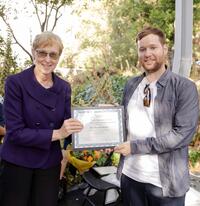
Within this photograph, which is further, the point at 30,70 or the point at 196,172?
the point at 196,172

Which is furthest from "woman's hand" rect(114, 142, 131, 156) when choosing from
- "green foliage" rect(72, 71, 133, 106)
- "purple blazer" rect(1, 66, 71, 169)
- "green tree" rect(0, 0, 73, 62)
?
"green tree" rect(0, 0, 73, 62)

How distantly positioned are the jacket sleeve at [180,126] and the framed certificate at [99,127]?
0.87 ft

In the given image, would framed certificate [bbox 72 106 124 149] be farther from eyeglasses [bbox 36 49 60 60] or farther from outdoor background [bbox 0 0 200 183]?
outdoor background [bbox 0 0 200 183]

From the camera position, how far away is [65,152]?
2.58m

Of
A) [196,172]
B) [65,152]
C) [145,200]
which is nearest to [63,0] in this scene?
[196,172]

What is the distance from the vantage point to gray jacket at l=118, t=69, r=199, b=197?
1.95 meters

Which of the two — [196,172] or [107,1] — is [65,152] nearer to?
[196,172]

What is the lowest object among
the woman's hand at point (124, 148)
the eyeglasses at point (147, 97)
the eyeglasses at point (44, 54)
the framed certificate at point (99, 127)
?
the woman's hand at point (124, 148)

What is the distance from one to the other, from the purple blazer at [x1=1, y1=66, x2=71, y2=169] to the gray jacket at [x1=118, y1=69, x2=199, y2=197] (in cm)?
52

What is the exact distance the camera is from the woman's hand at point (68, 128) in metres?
2.09

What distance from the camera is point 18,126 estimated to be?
212cm

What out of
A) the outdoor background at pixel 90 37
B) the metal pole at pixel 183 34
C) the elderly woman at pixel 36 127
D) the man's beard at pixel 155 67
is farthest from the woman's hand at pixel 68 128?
the metal pole at pixel 183 34

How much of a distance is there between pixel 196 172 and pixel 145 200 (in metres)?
3.41

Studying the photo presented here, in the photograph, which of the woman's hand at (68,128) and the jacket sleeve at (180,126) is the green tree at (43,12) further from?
the jacket sleeve at (180,126)
